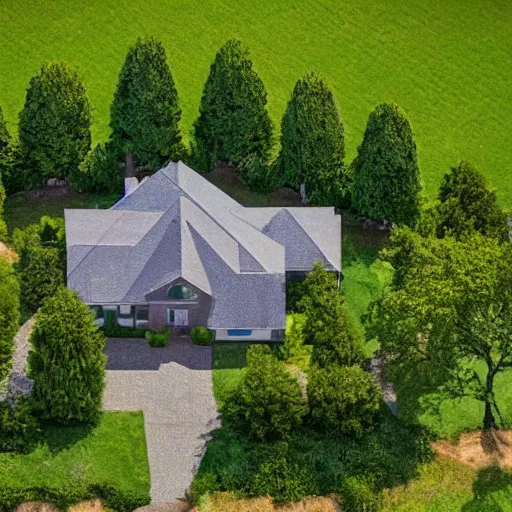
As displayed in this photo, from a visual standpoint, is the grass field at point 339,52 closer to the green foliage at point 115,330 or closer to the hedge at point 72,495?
the green foliage at point 115,330

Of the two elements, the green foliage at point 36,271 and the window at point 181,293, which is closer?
the window at point 181,293

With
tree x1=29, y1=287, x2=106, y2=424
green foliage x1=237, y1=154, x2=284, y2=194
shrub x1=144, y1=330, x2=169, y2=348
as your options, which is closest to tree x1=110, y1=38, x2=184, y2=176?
green foliage x1=237, y1=154, x2=284, y2=194

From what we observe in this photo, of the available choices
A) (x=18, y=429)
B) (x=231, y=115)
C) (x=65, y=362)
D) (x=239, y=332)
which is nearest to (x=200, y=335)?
(x=239, y=332)

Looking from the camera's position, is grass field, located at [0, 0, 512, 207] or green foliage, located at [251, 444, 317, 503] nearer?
green foliage, located at [251, 444, 317, 503]

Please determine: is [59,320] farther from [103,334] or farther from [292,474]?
[292,474]

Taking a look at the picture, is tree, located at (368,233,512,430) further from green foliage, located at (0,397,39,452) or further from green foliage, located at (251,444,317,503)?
green foliage, located at (0,397,39,452)

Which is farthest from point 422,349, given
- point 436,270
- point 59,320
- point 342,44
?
point 342,44

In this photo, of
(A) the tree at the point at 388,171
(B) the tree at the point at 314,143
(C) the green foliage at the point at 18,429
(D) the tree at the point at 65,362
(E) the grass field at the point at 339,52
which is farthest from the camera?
(E) the grass field at the point at 339,52

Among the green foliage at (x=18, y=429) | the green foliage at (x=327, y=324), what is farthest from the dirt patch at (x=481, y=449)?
the green foliage at (x=18, y=429)
